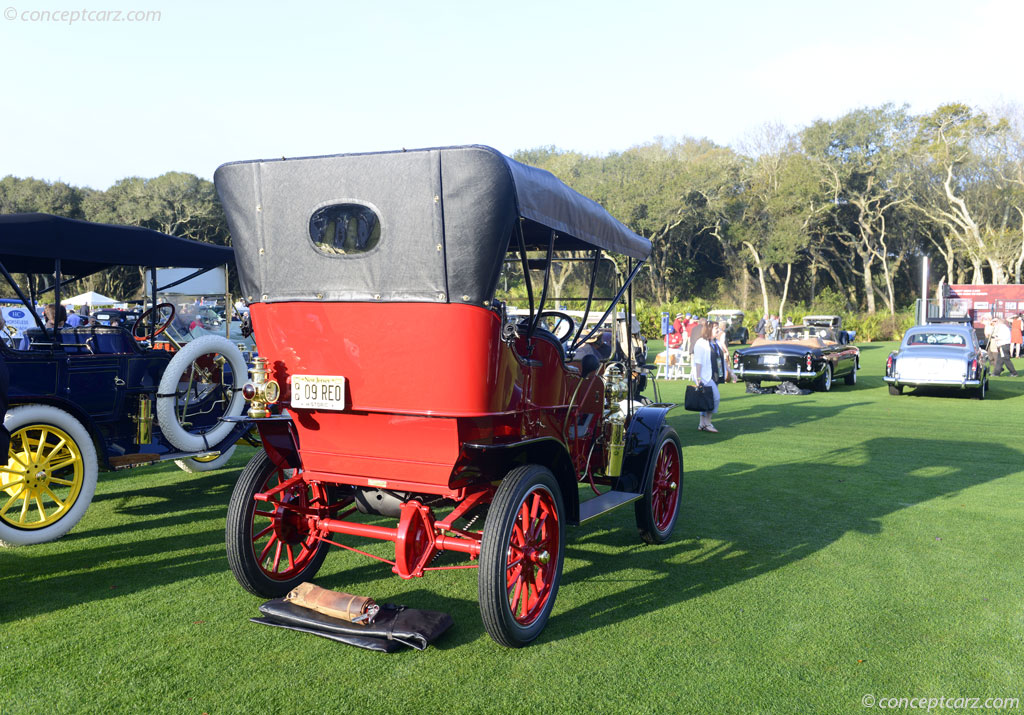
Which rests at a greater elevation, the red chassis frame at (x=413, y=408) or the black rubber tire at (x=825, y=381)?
the red chassis frame at (x=413, y=408)

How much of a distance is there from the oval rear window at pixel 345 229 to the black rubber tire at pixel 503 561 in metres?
1.44

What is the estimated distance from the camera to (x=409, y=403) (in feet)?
12.8

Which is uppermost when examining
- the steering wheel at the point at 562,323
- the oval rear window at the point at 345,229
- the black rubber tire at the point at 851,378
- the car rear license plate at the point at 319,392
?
the oval rear window at the point at 345,229

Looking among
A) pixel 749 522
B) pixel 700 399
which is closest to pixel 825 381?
pixel 700 399

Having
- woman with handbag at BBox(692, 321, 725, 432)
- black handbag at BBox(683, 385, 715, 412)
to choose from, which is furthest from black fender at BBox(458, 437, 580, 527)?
woman with handbag at BBox(692, 321, 725, 432)

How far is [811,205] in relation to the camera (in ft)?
157

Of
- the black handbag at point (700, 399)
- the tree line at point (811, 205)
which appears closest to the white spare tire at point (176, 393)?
the black handbag at point (700, 399)

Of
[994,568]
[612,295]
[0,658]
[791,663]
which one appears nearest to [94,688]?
[0,658]

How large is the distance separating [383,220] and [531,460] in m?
1.63

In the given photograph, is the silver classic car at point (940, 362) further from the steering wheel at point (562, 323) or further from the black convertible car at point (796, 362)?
the steering wheel at point (562, 323)

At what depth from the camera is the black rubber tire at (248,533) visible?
14.3 ft

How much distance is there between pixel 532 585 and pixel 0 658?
107 inches

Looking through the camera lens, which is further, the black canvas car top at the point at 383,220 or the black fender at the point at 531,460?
the black fender at the point at 531,460

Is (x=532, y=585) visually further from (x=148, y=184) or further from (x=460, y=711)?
(x=148, y=184)
